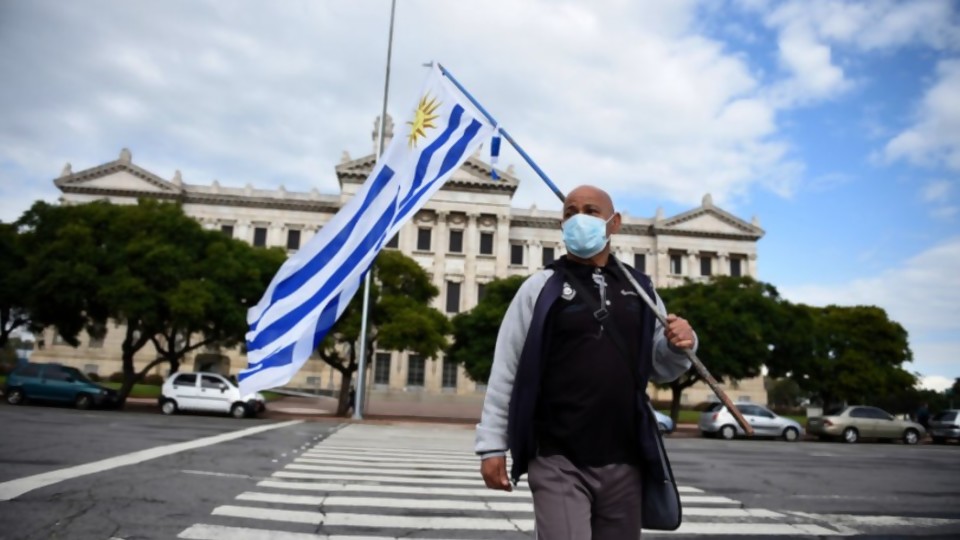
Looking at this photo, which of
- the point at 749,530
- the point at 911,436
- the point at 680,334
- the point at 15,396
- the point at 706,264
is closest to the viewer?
the point at 680,334

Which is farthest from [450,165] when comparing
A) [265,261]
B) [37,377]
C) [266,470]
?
[265,261]

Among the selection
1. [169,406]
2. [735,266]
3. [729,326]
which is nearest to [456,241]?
[735,266]

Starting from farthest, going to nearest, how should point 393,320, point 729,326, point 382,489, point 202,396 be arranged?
point 729,326 → point 393,320 → point 202,396 → point 382,489

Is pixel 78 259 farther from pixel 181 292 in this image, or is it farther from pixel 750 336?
pixel 750 336

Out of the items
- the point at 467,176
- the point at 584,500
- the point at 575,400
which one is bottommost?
the point at 584,500

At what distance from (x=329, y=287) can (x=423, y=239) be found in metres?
51.5

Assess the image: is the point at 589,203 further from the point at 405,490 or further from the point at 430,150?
the point at 405,490

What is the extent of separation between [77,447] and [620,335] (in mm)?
11160

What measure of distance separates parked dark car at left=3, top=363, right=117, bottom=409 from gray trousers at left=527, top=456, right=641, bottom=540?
85.4 feet

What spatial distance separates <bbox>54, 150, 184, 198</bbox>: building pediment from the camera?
179ft

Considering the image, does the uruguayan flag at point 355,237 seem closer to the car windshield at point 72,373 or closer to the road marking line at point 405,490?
the road marking line at point 405,490

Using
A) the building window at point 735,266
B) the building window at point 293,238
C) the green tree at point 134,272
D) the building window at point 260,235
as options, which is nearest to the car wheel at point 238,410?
the green tree at point 134,272

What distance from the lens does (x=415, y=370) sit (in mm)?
53625

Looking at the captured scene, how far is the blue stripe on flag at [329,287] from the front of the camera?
18.6ft
